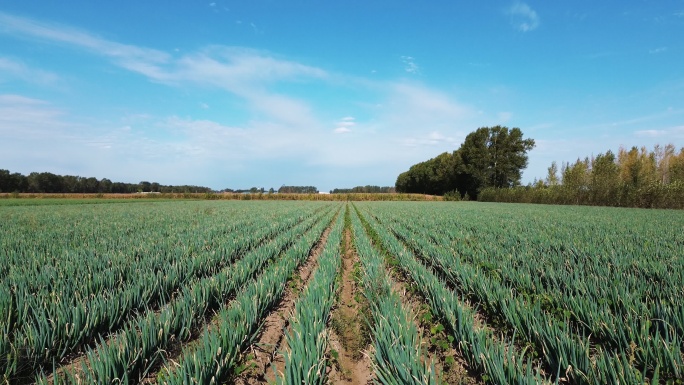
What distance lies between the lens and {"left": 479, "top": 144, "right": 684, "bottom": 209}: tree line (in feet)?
97.7

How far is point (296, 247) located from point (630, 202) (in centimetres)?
3999

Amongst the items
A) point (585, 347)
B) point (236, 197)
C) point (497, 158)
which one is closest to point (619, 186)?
point (497, 158)

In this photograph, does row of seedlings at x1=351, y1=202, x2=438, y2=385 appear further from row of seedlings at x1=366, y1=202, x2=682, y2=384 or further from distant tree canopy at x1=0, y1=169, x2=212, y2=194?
distant tree canopy at x1=0, y1=169, x2=212, y2=194

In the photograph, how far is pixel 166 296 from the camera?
459 centimetres

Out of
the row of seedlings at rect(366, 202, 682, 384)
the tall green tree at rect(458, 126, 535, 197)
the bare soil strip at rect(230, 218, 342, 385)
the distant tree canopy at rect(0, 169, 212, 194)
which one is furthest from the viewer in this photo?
the distant tree canopy at rect(0, 169, 212, 194)

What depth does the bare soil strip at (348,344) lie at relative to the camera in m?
3.02

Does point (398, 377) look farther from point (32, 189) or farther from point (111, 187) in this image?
point (111, 187)

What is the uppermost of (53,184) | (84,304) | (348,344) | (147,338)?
(53,184)

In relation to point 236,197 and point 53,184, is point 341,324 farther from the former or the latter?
point 53,184

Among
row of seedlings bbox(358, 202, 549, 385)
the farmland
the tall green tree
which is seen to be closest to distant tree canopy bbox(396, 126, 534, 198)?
the tall green tree

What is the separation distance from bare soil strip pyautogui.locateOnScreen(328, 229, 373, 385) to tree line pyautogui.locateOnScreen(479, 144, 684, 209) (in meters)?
38.0

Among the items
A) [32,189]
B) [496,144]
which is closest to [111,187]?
[32,189]

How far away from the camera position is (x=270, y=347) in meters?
3.44

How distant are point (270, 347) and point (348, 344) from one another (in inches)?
35.2
